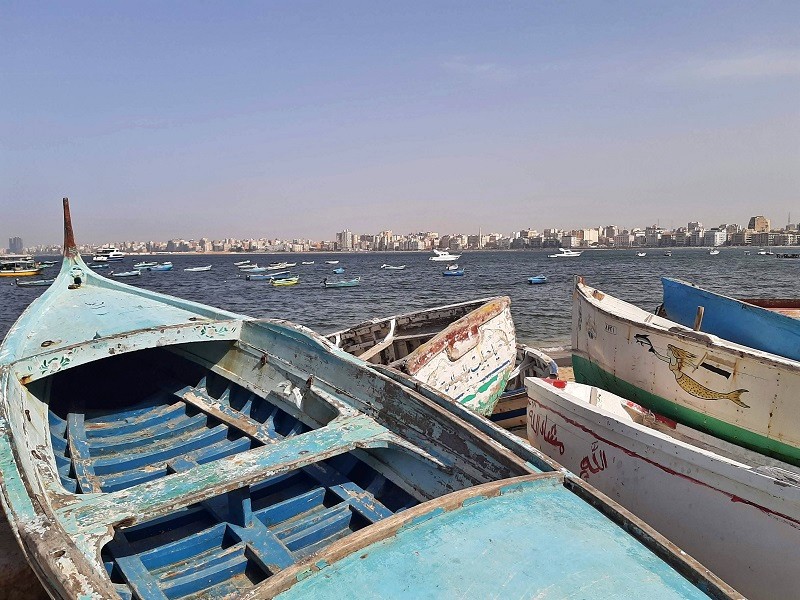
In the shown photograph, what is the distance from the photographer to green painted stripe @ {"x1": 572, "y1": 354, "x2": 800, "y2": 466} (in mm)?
5922

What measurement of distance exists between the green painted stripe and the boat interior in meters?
4.51

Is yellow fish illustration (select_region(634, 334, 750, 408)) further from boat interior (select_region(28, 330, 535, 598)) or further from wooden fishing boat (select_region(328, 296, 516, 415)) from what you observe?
boat interior (select_region(28, 330, 535, 598))

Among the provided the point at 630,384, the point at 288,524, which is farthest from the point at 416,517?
the point at 630,384

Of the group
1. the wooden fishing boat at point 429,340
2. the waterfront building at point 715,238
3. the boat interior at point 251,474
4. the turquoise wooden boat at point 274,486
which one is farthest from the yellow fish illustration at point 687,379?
the waterfront building at point 715,238

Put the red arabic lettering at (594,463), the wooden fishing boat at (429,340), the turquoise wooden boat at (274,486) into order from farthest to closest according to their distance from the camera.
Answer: the wooden fishing boat at (429,340), the red arabic lettering at (594,463), the turquoise wooden boat at (274,486)

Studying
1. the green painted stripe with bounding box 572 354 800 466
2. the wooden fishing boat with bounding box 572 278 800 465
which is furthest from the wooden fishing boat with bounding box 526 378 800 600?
the wooden fishing boat with bounding box 572 278 800 465

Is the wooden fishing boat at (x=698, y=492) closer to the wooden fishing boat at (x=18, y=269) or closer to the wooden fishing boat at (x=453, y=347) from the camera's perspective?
the wooden fishing boat at (x=453, y=347)

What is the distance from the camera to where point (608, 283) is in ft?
167

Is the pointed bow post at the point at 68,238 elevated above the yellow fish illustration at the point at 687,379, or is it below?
above

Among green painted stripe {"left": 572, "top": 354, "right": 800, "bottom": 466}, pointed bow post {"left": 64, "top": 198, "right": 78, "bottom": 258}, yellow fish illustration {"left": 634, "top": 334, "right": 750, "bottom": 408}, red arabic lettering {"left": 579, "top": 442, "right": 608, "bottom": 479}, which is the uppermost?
pointed bow post {"left": 64, "top": 198, "right": 78, "bottom": 258}

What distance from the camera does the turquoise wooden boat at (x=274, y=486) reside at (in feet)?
7.85

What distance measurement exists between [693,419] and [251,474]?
6016 mm

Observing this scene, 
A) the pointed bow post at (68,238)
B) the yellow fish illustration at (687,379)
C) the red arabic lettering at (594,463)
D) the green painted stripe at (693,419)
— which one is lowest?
the green painted stripe at (693,419)

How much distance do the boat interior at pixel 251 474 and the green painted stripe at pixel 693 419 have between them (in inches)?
177
